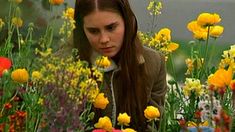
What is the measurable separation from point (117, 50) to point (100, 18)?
0.14 metres

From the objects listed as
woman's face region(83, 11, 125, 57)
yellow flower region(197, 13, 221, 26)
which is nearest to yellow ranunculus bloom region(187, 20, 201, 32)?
yellow flower region(197, 13, 221, 26)

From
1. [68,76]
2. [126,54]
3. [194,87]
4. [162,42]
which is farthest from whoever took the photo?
[162,42]

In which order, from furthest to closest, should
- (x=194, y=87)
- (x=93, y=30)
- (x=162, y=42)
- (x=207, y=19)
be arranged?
(x=162, y=42)
(x=93, y=30)
(x=207, y=19)
(x=194, y=87)

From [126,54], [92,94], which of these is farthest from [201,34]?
[92,94]

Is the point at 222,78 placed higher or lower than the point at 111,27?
lower

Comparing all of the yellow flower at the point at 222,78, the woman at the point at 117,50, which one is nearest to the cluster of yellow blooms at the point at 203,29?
the woman at the point at 117,50

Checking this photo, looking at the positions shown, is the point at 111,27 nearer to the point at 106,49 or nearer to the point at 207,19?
the point at 106,49

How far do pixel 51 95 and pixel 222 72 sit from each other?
0.50 m

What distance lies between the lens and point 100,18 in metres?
2.27

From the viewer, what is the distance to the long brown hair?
91.4 inches

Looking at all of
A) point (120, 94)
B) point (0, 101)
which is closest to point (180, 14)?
point (120, 94)

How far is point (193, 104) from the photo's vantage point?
194cm

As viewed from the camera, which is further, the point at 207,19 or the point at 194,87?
the point at 207,19

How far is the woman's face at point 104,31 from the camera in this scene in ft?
7.32
